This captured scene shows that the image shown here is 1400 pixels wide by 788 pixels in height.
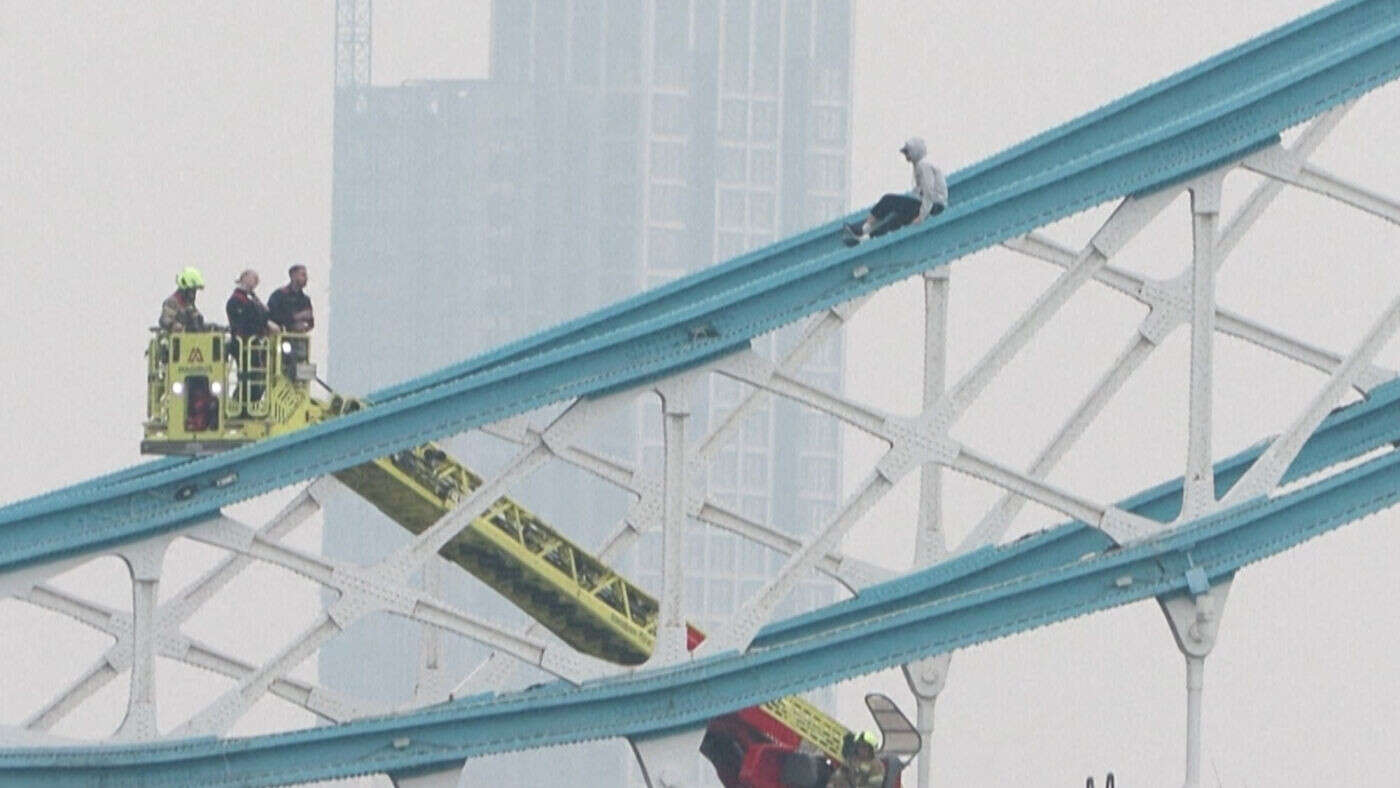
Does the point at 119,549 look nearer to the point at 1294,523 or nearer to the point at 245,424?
the point at 245,424

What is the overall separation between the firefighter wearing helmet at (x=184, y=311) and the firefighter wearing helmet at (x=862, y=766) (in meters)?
9.68

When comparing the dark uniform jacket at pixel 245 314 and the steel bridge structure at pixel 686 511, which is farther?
the dark uniform jacket at pixel 245 314

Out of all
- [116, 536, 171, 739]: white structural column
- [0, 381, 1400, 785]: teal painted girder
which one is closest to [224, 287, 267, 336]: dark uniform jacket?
[116, 536, 171, 739]: white structural column

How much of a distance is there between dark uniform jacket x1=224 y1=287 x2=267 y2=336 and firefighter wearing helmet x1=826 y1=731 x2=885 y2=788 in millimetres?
9056

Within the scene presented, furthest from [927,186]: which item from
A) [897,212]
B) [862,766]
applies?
[862,766]

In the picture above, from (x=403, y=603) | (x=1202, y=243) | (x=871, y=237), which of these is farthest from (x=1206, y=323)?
(x=403, y=603)

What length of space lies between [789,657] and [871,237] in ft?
17.1

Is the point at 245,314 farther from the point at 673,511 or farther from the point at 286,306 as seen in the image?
the point at 673,511

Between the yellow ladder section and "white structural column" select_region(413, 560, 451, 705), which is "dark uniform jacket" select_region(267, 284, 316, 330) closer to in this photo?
the yellow ladder section

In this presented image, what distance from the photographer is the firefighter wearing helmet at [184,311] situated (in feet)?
203

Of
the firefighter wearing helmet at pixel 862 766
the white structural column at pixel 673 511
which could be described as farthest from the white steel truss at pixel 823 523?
the firefighter wearing helmet at pixel 862 766

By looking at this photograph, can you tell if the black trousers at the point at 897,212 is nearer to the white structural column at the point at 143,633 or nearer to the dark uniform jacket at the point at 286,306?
the dark uniform jacket at the point at 286,306

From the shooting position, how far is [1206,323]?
5825cm

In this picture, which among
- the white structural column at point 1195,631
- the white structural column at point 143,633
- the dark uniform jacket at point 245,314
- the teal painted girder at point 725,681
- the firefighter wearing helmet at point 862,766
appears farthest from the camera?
the firefighter wearing helmet at point 862,766
